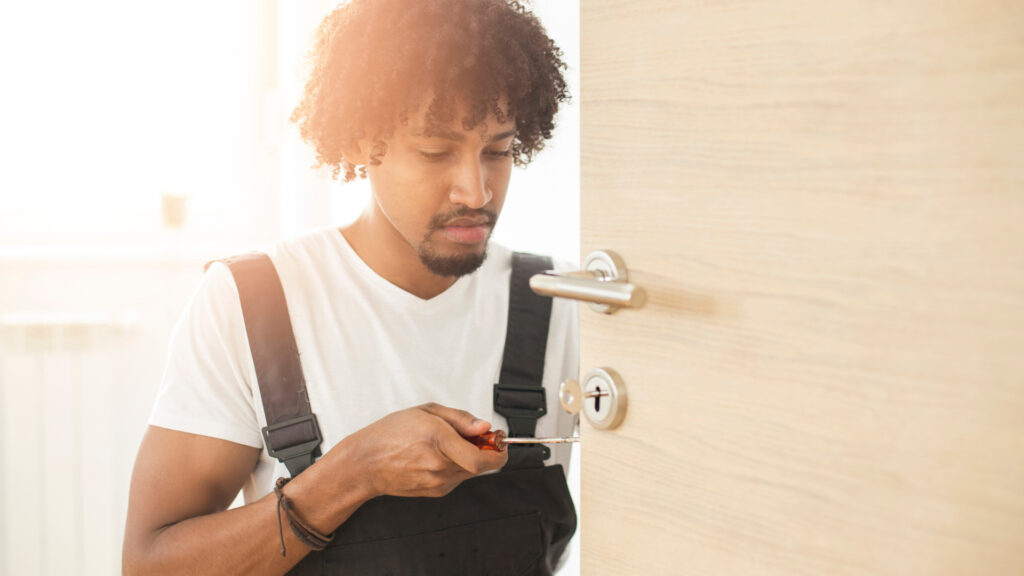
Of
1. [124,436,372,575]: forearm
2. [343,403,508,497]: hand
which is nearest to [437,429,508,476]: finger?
[343,403,508,497]: hand

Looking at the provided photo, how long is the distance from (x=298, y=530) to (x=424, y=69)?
0.53 metres

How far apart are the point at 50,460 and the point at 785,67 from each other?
5.12ft

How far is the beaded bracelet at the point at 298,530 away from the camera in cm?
86

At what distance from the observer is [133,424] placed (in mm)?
1618

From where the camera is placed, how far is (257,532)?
2.85ft

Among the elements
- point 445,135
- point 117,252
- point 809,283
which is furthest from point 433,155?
point 117,252

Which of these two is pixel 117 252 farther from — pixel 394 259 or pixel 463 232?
pixel 463 232

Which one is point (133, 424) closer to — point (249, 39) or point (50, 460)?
point (50, 460)

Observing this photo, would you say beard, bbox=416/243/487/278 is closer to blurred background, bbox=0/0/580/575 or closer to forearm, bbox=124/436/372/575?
forearm, bbox=124/436/372/575

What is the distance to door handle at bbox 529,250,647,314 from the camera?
0.54 meters

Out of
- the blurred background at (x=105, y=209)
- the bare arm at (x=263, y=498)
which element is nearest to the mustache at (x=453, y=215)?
the bare arm at (x=263, y=498)

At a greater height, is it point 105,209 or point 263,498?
point 105,209

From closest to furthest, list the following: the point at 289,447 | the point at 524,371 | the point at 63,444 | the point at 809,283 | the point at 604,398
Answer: the point at 809,283
the point at 604,398
the point at 289,447
the point at 524,371
the point at 63,444

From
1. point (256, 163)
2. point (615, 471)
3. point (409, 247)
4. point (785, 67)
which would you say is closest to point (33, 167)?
point (256, 163)
